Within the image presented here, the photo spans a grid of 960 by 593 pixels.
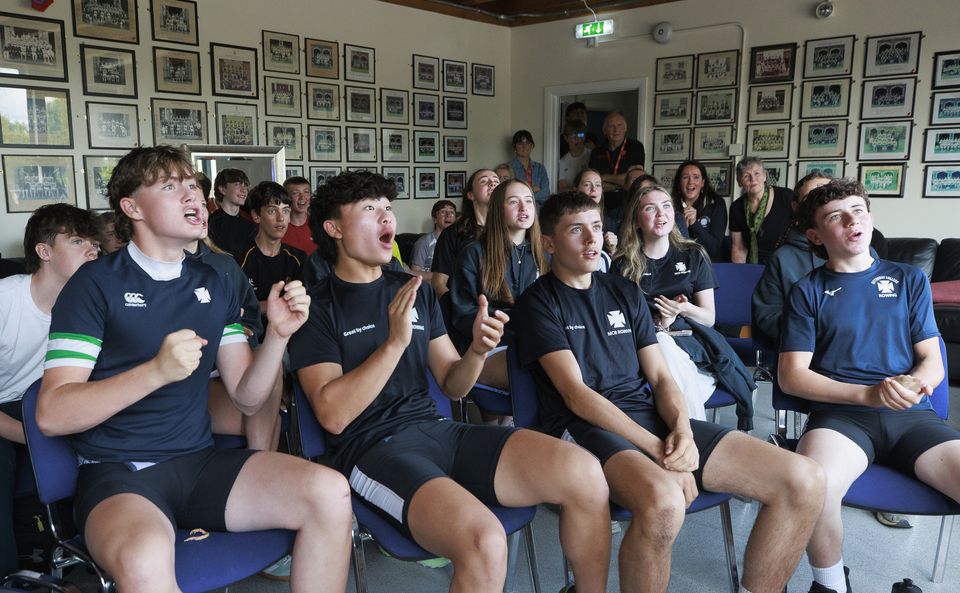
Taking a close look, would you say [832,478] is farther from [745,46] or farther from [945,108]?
[745,46]

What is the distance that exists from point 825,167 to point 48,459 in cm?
635

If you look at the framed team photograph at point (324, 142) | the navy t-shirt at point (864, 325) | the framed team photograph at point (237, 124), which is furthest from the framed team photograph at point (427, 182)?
the navy t-shirt at point (864, 325)

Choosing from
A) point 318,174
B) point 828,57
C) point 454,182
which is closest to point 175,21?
point 318,174

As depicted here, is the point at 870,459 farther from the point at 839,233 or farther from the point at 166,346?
the point at 166,346

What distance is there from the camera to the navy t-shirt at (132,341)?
1.69m

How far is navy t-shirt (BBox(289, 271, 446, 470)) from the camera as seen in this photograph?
1983mm

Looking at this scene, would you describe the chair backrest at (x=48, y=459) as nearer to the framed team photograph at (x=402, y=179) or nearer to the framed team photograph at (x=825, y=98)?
the framed team photograph at (x=402, y=179)

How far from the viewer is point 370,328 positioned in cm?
207

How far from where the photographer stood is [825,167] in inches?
251

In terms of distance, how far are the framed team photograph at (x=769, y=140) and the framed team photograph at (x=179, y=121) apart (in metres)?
4.80

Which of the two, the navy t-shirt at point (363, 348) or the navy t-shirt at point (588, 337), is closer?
the navy t-shirt at point (363, 348)

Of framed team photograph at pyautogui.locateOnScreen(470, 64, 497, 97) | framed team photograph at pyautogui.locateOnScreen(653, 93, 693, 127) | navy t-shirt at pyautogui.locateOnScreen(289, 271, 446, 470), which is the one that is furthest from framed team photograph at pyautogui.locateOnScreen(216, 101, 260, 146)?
navy t-shirt at pyautogui.locateOnScreen(289, 271, 446, 470)

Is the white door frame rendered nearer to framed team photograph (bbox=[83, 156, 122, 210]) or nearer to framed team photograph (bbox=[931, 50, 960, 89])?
framed team photograph (bbox=[931, 50, 960, 89])

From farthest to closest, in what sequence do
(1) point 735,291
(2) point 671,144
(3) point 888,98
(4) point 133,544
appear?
(2) point 671,144 → (3) point 888,98 → (1) point 735,291 → (4) point 133,544
